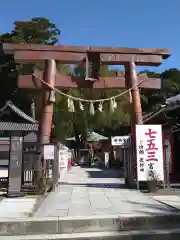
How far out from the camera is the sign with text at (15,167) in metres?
13.8

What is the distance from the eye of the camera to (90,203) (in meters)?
11.7

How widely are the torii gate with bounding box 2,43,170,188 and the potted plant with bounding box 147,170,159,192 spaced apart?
2.92 m

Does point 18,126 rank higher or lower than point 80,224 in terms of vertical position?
higher

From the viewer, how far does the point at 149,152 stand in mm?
15852

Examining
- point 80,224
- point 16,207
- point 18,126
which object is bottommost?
point 80,224

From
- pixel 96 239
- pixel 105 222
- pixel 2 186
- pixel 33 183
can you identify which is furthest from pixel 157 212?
pixel 2 186

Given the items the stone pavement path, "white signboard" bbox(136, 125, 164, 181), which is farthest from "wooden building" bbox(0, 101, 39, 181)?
the stone pavement path

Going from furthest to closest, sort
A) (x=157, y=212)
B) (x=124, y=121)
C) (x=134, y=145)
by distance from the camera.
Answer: (x=124, y=121) < (x=134, y=145) < (x=157, y=212)

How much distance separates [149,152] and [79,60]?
5613 mm

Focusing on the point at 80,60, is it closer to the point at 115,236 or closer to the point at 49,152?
the point at 49,152

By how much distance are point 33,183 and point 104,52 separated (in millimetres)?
7180

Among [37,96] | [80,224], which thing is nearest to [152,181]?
[80,224]

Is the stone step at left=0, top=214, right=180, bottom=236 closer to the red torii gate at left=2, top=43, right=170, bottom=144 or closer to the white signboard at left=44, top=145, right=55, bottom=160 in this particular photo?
→ the white signboard at left=44, top=145, right=55, bottom=160

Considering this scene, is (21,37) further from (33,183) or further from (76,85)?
(33,183)
